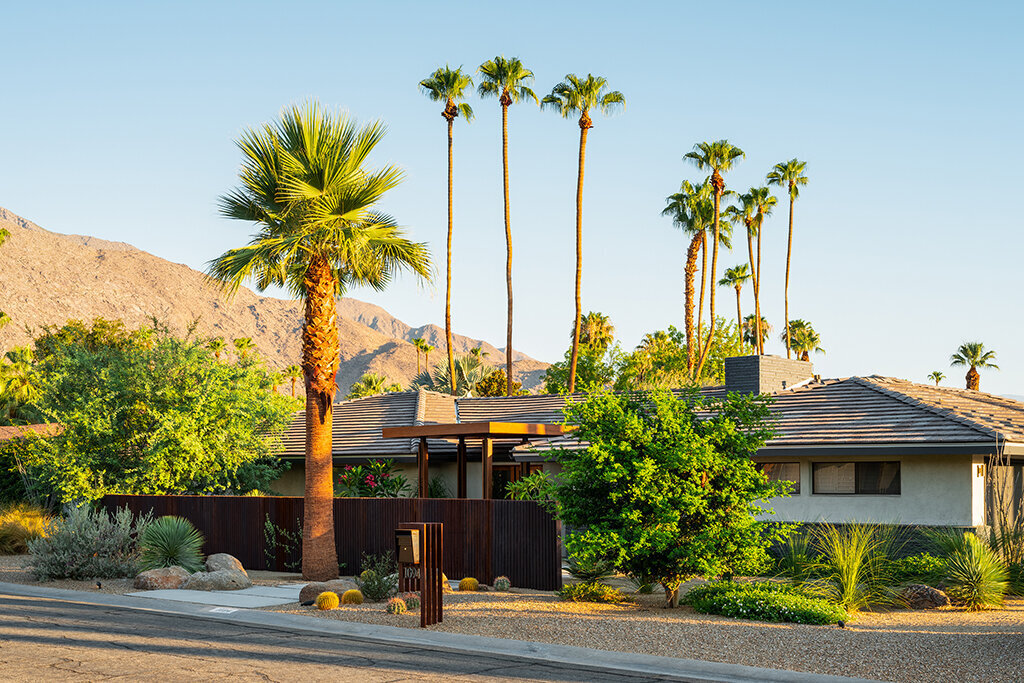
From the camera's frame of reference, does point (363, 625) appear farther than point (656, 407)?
No

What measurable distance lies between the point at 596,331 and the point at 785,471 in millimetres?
59149

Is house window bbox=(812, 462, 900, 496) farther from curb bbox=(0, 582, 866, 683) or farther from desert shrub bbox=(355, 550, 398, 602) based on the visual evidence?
curb bbox=(0, 582, 866, 683)

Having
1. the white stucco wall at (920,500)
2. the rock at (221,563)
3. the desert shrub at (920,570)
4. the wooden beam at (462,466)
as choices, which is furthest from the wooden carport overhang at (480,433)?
the desert shrub at (920,570)

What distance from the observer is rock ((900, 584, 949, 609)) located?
16.3m

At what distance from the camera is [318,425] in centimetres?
2069

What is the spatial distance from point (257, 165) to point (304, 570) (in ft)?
27.2

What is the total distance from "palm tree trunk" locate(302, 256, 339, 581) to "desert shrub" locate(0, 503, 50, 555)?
350 inches

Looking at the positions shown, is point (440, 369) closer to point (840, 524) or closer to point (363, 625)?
point (840, 524)

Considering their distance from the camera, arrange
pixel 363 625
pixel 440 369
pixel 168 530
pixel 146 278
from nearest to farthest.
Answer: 1. pixel 363 625
2. pixel 168 530
3. pixel 440 369
4. pixel 146 278

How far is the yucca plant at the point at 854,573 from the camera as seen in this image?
16016mm

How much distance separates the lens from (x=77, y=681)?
1042 cm

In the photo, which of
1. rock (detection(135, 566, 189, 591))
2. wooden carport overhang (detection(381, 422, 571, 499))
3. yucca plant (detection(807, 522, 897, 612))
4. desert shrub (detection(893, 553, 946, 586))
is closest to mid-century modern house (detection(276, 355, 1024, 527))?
wooden carport overhang (detection(381, 422, 571, 499))

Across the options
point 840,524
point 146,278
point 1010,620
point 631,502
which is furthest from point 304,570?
point 146,278

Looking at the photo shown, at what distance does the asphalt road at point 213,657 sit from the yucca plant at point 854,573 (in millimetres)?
6501
